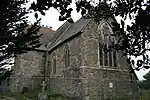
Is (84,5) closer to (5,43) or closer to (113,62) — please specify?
(5,43)

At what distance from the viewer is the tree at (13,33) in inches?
156

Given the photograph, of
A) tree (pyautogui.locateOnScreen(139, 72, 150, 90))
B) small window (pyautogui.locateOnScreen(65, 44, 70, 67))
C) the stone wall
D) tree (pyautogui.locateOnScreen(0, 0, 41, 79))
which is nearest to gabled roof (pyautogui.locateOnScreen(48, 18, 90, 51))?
small window (pyautogui.locateOnScreen(65, 44, 70, 67))

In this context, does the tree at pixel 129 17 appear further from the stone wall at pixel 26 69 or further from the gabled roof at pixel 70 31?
the stone wall at pixel 26 69

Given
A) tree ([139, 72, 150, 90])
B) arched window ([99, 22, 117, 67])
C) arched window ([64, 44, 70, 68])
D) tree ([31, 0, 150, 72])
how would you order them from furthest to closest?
tree ([139, 72, 150, 90]) → arched window ([64, 44, 70, 68]) → arched window ([99, 22, 117, 67]) → tree ([31, 0, 150, 72])

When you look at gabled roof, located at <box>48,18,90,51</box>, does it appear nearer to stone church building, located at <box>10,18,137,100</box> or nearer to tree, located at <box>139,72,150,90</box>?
stone church building, located at <box>10,18,137,100</box>

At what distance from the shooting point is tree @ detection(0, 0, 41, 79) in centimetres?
396

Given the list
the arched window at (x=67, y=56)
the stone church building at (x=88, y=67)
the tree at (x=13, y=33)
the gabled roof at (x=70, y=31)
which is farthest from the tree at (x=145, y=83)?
the tree at (x=13, y=33)

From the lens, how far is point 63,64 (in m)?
23.0

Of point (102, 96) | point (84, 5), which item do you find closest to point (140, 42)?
point (84, 5)

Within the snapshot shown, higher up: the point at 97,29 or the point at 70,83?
the point at 97,29

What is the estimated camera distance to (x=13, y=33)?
173 inches

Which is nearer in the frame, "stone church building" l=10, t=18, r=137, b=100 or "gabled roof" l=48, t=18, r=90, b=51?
"stone church building" l=10, t=18, r=137, b=100

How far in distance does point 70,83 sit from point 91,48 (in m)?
3.64

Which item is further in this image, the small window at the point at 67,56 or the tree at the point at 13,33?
the small window at the point at 67,56
